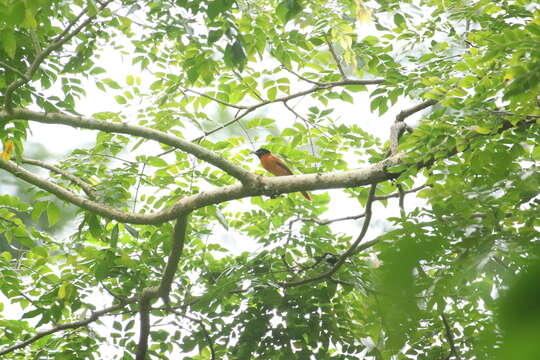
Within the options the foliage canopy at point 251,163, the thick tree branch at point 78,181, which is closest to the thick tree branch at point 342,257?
the foliage canopy at point 251,163

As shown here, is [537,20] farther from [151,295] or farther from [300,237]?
[151,295]

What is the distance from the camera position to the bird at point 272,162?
433 centimetres

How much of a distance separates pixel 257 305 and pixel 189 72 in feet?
5.19

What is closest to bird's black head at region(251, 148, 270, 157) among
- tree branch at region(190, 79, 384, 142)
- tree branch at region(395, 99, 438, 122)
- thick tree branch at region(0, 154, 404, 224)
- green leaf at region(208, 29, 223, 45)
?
tree branch at region(190, 79, 384, 142)

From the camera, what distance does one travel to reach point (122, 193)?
3707 millimetres

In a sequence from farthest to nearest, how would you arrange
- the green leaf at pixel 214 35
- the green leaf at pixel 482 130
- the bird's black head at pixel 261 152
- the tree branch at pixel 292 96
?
the bird's black head at pixel 261 152
the tree branch at pixel 292 96
the green leaf at pixel 214 35
the green leaf at pixel 482 130

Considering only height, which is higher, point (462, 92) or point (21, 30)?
point (21, 30)

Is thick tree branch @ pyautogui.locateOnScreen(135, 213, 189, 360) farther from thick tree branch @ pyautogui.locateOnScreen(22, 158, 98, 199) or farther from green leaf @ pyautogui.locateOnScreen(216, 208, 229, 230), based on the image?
thick tree branch @ pyautogui.locateOnScreen(22, 158, 98, 199)

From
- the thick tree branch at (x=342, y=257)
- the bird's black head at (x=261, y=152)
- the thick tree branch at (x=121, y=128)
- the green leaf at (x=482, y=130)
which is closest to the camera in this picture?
the green leaf at (x=482, y=130)

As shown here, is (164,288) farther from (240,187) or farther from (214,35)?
(214,35)

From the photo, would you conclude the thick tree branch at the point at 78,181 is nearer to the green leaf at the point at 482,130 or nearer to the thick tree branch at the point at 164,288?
the thick tree branch at the point at 164,288

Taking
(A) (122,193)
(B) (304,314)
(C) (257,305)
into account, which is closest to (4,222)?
(A) (122,193)

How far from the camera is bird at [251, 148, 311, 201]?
14.2 ft

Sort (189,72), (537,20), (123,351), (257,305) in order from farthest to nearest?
(123,351) < (257,305) < (189,72) < (537,20)
